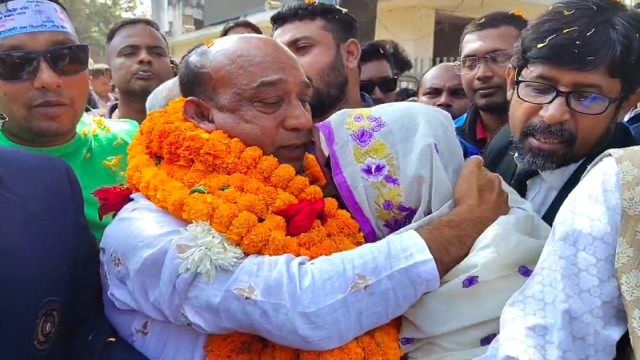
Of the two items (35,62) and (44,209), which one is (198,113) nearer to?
(44,209)

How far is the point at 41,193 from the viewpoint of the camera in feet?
6.51

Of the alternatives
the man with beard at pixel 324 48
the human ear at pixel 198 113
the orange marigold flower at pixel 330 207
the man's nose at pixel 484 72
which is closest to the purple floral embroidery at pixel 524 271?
the orange marigold flower at pixel 330 207

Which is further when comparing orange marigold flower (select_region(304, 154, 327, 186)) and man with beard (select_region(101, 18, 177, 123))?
man with beard (select_region(101, 18, 177, 123))

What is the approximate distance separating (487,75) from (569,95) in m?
1.78

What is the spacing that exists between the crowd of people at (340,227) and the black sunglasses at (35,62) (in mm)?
672

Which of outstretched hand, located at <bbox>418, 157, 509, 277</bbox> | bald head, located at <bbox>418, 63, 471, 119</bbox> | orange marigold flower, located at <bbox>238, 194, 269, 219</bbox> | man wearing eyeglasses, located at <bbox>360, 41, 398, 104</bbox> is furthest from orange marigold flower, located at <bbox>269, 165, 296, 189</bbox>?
man wearing eyeglasses, located at <bbox>360, 41, 398, 104</bbox>

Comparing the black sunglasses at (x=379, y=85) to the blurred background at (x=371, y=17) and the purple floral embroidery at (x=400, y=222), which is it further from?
the purple floral embroidery at (x=400, y=222)

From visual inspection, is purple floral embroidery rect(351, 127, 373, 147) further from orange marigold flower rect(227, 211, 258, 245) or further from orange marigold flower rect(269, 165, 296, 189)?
orange marigold flower rect(227, 211, 258, 245)

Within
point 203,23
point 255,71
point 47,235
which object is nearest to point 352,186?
point 255,71

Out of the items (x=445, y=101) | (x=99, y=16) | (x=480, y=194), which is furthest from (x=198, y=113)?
(x=99, y=16)

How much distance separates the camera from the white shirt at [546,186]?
2199 mm

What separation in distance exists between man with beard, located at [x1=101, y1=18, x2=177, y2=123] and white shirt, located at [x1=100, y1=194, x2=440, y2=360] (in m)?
3.16

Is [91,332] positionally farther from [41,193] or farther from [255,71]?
[255,71]

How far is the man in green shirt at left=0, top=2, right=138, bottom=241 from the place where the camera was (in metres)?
2.55
